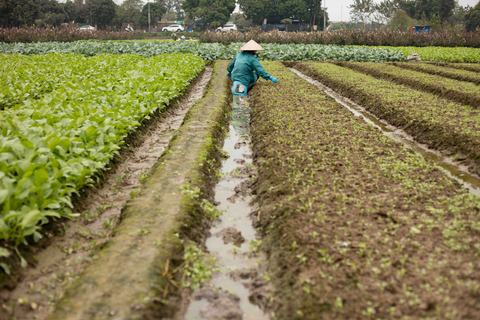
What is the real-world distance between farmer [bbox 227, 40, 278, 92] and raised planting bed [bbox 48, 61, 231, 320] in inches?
225

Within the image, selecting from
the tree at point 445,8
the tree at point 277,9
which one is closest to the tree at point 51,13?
the tree at point 277,9

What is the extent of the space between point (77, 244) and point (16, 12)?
56.2m

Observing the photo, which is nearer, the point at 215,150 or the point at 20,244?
the point at 20,244

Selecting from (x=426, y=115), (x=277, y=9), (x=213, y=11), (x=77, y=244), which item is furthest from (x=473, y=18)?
(x=77, y=244)

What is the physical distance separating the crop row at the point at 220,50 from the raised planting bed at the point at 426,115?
9941 mm

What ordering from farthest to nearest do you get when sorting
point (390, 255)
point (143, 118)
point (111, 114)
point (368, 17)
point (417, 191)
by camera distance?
point (368, 17) < point (143, 118) < point (111, 114) < point (417, 191) < point (390, 255)

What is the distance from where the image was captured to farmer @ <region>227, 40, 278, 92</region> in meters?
10.5

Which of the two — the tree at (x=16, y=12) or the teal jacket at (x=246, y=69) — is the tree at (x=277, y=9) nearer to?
the tree at (x=16, y=12)

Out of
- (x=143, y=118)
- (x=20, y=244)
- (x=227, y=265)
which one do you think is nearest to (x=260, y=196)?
(x=227, y=265)

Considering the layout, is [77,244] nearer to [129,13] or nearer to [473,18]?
[473,18]

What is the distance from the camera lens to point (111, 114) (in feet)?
20.2

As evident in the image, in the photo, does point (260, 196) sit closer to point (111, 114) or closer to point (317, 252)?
point (317, 252)

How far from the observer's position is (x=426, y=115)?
7594 millimetres

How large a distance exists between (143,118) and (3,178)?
13.7ft
